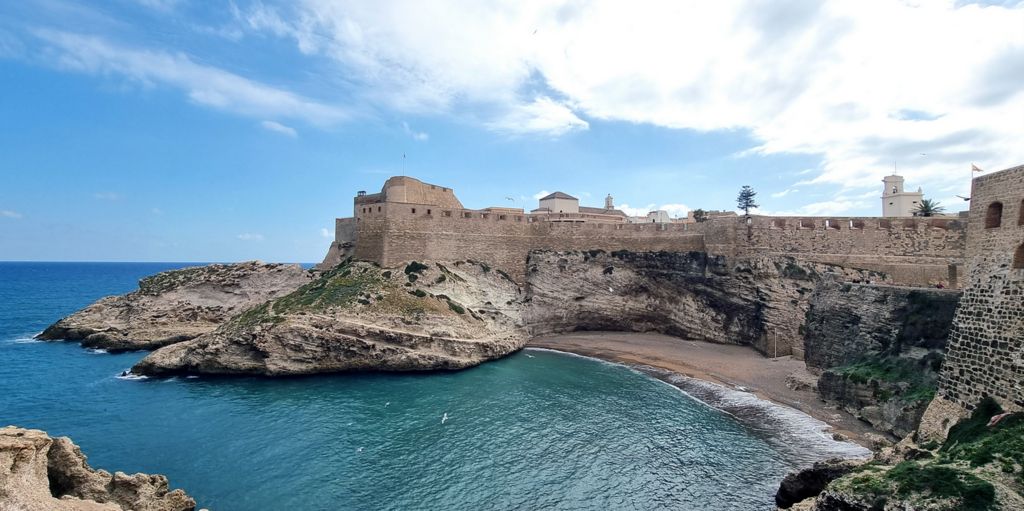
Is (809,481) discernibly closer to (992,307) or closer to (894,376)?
(992,307)

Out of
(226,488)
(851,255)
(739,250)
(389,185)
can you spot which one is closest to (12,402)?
(226,488)

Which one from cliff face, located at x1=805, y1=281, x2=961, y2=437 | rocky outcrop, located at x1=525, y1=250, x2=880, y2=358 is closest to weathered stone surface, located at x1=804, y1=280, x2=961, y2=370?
cliff face, located at x1=805, y1=281, x2=961, y2=437

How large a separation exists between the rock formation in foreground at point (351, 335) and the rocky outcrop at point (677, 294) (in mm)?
8004

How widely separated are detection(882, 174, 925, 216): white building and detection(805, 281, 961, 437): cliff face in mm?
20880

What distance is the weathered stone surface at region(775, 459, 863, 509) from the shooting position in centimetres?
1504

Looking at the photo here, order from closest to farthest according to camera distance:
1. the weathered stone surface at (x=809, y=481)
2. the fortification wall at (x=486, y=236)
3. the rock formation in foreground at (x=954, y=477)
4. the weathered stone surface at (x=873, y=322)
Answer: the rock formation in foreground at (x=954, y=477) < the weathered stone surface at (x=809, y=481) < the weathered stone surface at (x=873, y=322) < the fortification wall at (x=486, y=236)

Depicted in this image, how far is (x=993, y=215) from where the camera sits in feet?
49.5

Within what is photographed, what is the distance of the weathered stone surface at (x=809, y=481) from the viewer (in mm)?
15039

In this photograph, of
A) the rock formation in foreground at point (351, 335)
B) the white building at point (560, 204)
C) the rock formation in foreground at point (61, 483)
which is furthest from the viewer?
the white building at point (560, 204)

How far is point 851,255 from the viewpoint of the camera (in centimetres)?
3219

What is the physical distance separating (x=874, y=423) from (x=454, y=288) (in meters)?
26.8

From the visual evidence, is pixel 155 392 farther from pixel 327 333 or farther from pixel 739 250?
pixel 739 250

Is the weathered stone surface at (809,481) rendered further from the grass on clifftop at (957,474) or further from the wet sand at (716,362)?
the wet sand at (716,362)

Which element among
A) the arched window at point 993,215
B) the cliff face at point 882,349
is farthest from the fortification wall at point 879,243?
the arched window at point 993,215
